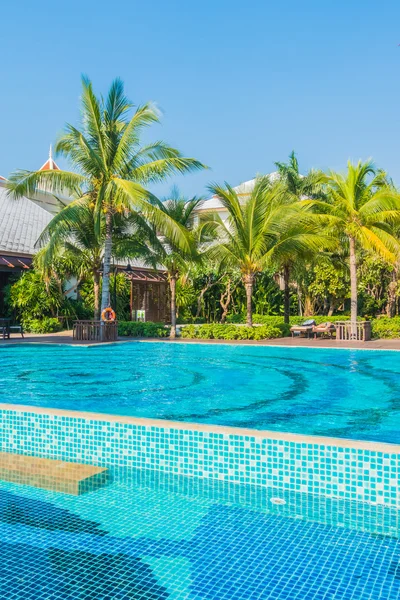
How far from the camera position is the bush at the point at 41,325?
21156 millimetres

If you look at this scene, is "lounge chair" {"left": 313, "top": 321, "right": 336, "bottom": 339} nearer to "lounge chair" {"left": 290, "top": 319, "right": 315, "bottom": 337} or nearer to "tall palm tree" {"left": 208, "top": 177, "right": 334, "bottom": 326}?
"lounge chair" {"left": 290, "top": 319, "right": 315, "bottom": 337}

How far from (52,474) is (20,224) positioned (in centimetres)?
2143

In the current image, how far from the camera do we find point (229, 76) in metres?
15.7

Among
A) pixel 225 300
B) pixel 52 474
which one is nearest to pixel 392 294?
pixel 225 300

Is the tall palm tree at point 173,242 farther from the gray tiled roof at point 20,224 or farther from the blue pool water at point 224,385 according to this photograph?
the gray tiled roof at point 20,224

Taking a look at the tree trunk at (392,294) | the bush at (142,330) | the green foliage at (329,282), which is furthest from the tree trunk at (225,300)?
the bush at (142,330)

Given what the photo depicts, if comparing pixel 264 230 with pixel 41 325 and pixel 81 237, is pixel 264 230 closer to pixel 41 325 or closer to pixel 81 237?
pixel 81 237

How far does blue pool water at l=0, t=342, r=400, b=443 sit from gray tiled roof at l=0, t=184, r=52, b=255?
740 cm

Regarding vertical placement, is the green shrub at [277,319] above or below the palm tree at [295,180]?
below

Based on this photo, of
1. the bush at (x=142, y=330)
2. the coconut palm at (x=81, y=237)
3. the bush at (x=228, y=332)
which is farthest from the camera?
the bush at (x=142, y=330)

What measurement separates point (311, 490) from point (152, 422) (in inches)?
62.7

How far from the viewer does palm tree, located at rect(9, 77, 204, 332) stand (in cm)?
1630

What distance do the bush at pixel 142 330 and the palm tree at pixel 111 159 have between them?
3170 mm

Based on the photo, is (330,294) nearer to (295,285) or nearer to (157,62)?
(295,285)
